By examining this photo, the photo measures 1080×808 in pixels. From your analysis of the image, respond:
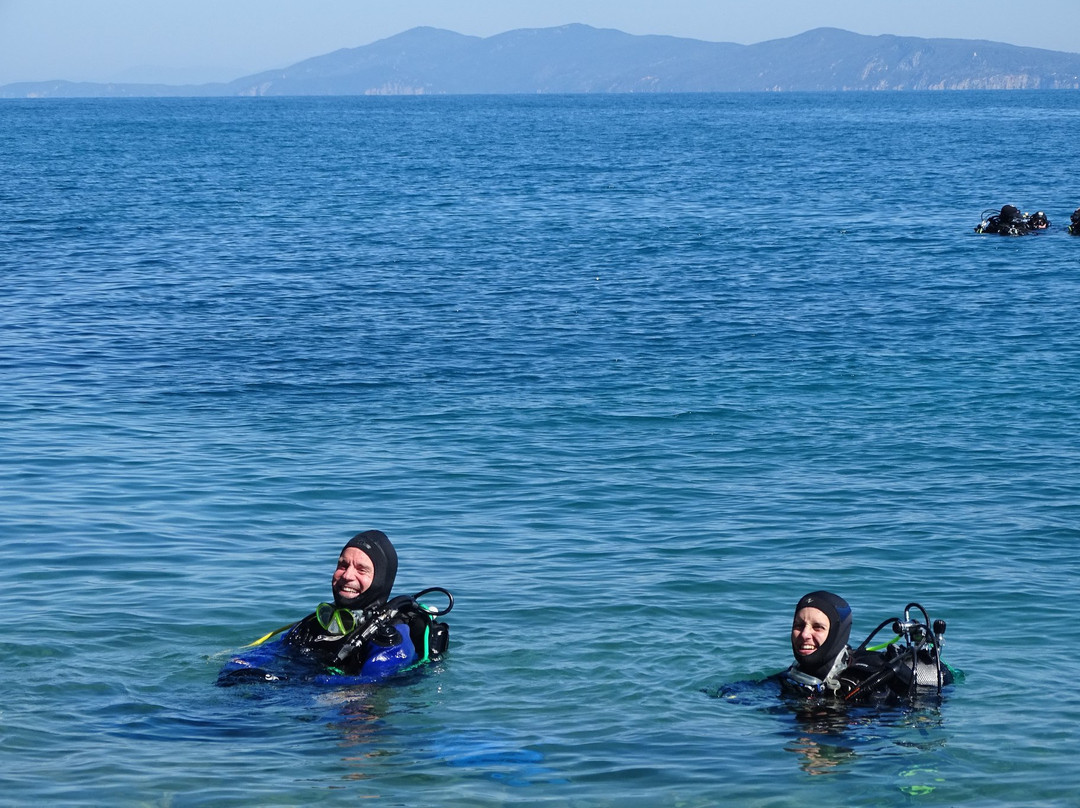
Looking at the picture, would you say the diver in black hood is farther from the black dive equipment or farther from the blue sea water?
the blue sea water

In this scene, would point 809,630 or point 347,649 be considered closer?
point 809,630

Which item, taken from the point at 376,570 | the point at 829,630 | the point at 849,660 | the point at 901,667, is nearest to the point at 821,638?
the point at 829,630

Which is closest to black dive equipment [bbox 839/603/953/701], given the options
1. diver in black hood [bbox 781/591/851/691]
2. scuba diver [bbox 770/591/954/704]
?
scuba diver [bbox 770/591/954/704]

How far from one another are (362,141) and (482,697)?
4164 inches

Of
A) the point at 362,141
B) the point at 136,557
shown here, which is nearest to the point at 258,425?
the point at 136,557

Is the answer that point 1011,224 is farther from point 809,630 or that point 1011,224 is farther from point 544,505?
point 809,630

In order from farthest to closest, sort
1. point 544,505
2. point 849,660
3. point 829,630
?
point 544,505 → point 849,660 → point 829,630

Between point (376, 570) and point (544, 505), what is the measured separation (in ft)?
17.4

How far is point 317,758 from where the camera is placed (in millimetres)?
8617

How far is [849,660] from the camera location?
924 centimetres

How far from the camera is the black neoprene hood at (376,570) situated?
32.0ft

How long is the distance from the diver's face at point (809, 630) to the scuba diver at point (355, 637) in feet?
8.49

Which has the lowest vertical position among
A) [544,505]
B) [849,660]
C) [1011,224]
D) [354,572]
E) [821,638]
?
[544,505]

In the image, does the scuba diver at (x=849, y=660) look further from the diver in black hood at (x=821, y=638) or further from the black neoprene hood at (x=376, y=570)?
the black neoprene hood at (x=376, y=570)
